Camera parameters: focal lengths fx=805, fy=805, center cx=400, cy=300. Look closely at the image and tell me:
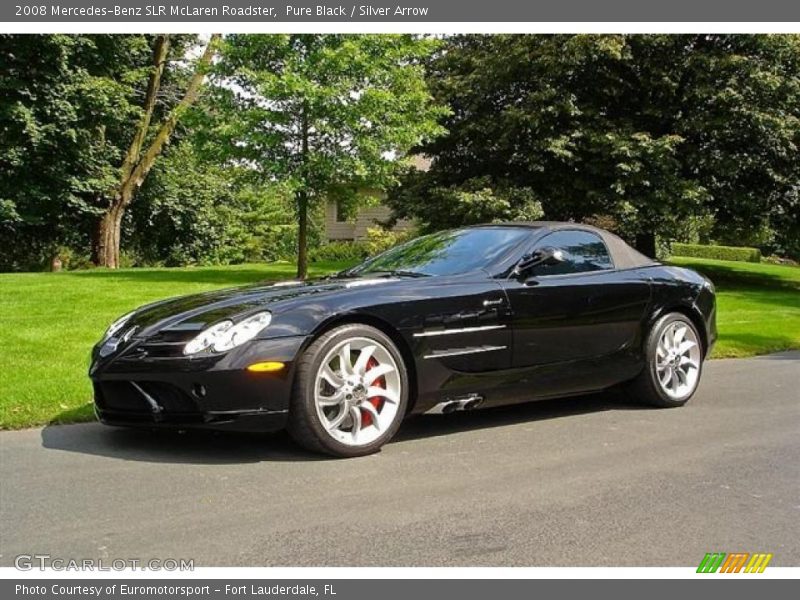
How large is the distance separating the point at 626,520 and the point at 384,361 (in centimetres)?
170

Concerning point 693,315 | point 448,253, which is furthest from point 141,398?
point 693,315

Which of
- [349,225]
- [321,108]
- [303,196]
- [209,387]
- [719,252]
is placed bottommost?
[209,387]

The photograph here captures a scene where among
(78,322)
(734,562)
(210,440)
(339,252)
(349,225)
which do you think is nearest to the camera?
(734,562)

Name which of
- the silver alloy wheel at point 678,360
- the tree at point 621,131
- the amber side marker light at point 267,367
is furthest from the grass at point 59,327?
the tree at point 621,131

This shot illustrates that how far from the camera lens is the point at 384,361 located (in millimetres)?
4797

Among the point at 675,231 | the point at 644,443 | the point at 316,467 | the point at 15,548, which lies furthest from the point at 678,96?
the point at 15,548

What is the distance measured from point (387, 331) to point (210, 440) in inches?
51.4

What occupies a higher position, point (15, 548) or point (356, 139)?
point (356, 139)

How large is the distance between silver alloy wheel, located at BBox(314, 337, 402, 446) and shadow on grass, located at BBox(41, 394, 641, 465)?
241 mm

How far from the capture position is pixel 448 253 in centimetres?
583

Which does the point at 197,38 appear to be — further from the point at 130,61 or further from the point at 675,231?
the point at 675,231

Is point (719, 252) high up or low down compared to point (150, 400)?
up

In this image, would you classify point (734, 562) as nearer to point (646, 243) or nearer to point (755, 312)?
point (755, 312)

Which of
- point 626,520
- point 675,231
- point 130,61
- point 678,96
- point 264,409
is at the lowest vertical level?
point 626,520
